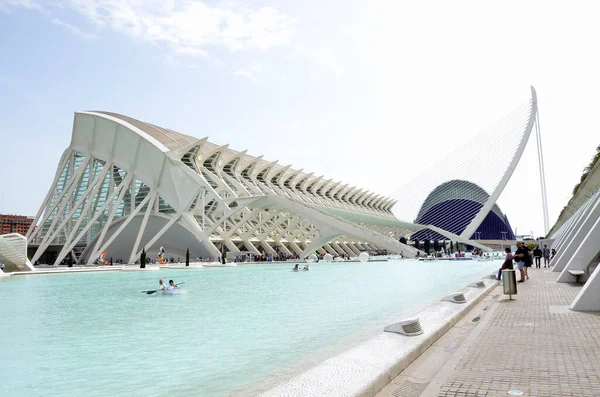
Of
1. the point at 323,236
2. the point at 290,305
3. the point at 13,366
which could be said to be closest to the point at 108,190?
the point at 323,236

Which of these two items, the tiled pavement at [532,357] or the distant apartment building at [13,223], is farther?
the distant apartment building at [13,223]

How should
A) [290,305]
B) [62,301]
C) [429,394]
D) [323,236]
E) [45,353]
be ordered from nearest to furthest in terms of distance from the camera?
[429,394] < [45,353] < [290,305] < [62,301] < [323,236]

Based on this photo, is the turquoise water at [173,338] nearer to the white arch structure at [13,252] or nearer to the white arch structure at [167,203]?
the white arch structure at [13,252]

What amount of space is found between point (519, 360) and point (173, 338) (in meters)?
4.68

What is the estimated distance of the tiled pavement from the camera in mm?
3428

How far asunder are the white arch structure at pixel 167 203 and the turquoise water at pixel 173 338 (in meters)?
26.8

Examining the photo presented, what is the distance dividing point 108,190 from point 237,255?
16656 millimetres

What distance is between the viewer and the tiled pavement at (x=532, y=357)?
11.2 feet

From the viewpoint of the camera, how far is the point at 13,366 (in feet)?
18.2

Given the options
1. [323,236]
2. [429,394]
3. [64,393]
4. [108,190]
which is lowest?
[64,393]

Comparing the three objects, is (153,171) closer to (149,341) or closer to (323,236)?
(323,236)

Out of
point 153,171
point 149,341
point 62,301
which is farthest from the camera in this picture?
point 153,171

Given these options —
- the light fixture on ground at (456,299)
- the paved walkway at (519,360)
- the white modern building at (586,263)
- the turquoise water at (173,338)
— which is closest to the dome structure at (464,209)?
the white modern building at (586,263)

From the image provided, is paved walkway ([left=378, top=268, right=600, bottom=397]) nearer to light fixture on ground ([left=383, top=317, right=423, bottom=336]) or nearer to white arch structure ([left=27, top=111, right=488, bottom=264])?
light fixture on ground ([left=383, top=317, right=423, bottom=336])
